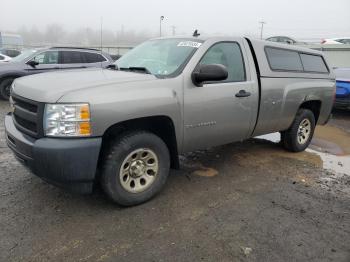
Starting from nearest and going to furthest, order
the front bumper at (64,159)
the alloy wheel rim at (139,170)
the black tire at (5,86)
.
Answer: the front bumper at (64,159) < the alloy wheel rim at (139,170) < the black tire at (5,86)

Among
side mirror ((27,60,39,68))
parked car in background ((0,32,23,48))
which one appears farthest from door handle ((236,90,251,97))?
parked car in background ((0,32,23,48))

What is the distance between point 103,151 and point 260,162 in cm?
294

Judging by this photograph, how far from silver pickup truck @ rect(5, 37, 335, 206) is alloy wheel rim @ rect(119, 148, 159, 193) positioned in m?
0.01

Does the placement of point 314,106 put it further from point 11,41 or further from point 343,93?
point 11,41

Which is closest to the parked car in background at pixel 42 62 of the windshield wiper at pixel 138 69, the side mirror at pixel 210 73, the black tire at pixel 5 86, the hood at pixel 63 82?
the black tire at pixel 5 86

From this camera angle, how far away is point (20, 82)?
3.89 m

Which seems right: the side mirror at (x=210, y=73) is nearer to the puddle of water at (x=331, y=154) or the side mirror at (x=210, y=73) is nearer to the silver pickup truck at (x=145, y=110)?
the silver pickup truck at (x=145, y=110)

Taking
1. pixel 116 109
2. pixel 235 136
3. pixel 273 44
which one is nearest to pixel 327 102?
pixel 273 44

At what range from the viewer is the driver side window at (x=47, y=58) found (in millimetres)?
11000

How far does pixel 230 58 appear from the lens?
15.7 ft

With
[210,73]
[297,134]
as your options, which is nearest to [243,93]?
[210,73]

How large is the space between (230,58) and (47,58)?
7894 millimetres

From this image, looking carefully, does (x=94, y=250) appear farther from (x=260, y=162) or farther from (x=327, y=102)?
(x=327, y=102)

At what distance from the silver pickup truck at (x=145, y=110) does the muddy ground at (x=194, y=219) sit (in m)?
0.37
